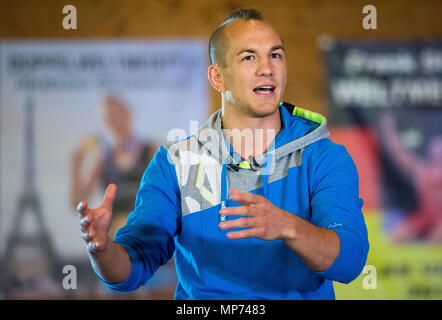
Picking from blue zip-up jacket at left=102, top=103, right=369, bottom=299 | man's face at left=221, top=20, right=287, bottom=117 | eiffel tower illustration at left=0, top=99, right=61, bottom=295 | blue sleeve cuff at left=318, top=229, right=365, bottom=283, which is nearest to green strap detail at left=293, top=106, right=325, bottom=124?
blue zip-up jacket at left=102, top=103, right=369, bottom=299

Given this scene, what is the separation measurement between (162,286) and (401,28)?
2.47m

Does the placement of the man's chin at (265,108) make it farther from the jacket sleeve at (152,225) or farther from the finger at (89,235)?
the finger at (89,235)

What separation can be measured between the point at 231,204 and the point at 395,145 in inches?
83.6

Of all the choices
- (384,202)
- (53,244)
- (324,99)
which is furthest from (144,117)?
(384,202)

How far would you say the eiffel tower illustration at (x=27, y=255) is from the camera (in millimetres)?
3182

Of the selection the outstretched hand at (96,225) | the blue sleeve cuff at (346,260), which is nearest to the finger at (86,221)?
the outstretched hand at (96,225)

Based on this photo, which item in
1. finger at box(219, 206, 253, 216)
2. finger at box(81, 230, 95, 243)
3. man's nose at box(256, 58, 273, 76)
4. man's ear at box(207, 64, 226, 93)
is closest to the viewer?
finger at box(219, 206, 253, 216)

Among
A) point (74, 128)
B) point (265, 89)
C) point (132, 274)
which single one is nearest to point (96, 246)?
point (132, 274)

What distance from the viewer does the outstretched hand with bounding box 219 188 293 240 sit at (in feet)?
3.22

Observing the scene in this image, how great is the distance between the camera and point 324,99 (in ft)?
10.7

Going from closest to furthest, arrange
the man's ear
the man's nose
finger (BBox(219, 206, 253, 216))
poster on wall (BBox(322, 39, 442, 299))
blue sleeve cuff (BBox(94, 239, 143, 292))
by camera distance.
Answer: finger (BBox(219, 206, 253, 216)), blue sleeve cuff (BBox(94, 239, 143, 292)), the man's nose, the man's ear, poster on wall (BBox(322, 39, 442, 299))

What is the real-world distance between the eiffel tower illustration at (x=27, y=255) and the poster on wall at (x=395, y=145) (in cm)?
213

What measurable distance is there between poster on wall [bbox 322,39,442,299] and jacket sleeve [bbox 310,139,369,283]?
6.21 ft

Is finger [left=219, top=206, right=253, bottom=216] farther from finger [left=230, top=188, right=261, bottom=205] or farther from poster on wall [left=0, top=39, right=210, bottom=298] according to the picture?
poster on wall [left=0, top=39, right=210, bottom=298]
